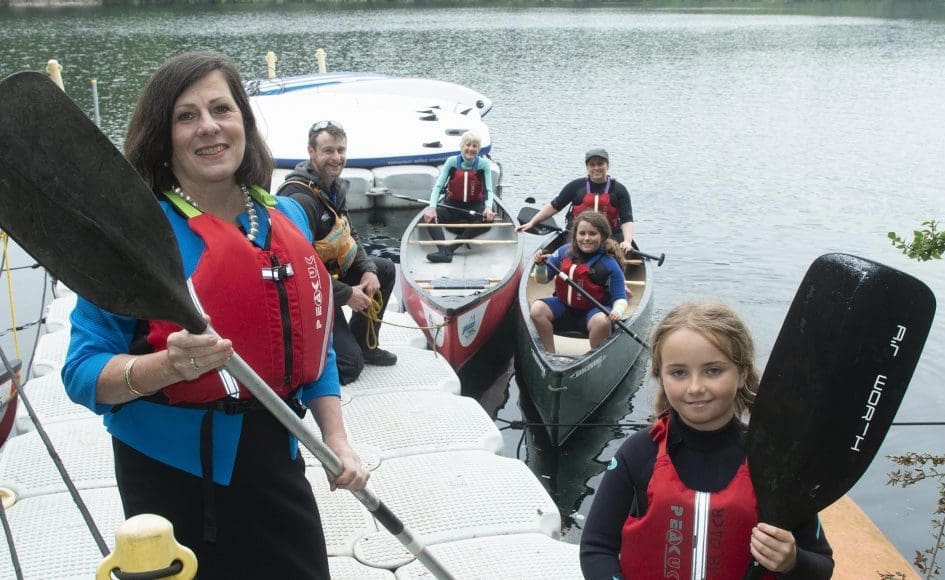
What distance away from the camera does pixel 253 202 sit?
1856 millimetres

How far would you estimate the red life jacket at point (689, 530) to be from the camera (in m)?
1.78

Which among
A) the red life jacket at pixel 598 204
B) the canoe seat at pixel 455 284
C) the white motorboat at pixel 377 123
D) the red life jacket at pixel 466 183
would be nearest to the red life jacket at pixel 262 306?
the canoe seat at pixel 455 284

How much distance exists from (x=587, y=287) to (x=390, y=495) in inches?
138

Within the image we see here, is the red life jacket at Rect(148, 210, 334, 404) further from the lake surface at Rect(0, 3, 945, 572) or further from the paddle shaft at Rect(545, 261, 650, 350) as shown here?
the paddle shaft at Rect(545, 261, 650, 350)

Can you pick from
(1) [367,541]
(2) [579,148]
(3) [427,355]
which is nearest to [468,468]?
(1) [367,541]

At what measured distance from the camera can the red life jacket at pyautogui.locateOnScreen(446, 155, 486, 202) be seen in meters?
9.59

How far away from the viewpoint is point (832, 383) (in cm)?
183

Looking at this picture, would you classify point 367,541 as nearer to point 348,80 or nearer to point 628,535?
point 628,535

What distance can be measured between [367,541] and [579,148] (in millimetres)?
15394

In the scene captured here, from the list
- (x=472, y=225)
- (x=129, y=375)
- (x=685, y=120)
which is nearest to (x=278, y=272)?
(x=129, y=375)

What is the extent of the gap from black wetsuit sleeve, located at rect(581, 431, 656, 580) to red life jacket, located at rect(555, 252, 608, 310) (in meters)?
4.90

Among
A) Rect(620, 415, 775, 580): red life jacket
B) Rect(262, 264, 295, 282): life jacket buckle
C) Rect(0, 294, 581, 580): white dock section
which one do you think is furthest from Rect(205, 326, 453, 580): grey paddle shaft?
Rect(0, 294, 581, 580): white dock section

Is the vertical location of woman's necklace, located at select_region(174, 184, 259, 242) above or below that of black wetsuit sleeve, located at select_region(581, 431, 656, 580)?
above

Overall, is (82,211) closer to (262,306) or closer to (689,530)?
(262,306)
